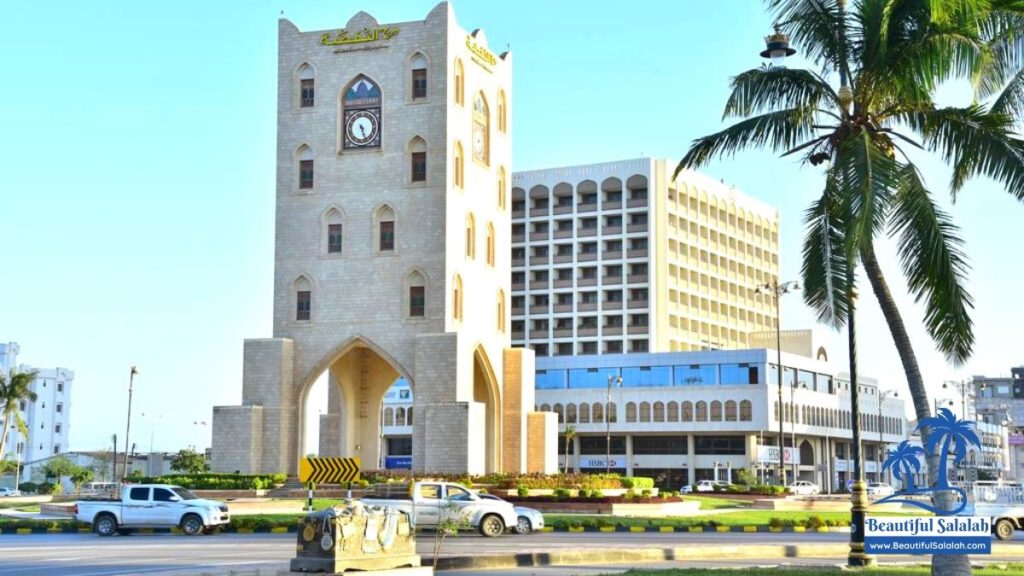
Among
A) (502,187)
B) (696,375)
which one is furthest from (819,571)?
(696,375)

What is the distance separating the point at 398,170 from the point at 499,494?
17.0m

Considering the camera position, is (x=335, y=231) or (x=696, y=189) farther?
(x=696, y=189)

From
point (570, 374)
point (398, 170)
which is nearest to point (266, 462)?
point (398, 170)

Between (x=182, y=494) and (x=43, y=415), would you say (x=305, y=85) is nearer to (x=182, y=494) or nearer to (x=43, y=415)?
(x=182, y=494)

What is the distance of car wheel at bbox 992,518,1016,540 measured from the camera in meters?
30.6

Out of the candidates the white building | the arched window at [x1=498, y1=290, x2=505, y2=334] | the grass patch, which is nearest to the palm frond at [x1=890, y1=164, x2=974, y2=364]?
the grass patch

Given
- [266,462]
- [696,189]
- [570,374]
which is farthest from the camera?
[696,189]

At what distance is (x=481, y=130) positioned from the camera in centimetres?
5666

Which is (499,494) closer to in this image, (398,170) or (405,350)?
(405,350)

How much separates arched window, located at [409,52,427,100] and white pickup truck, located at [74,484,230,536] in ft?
86.0

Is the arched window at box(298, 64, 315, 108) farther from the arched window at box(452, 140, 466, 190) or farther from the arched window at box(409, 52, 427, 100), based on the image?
the arched window at box(452, 140, 466, 190)

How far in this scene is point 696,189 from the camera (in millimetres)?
116625

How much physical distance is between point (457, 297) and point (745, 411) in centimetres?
4538

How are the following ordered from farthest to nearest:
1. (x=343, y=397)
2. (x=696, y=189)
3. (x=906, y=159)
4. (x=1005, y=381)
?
(x=1005, y=381)
(x=696, y=189)
(x=343, y=397)
(x=906, y=159)
